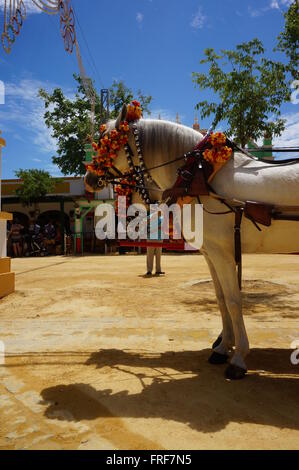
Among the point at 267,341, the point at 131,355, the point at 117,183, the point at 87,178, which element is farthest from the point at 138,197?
the point at 267,341

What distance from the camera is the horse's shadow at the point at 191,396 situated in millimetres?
2438

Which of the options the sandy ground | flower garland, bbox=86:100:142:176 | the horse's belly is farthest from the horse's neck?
the sandy ground

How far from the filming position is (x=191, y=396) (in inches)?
108

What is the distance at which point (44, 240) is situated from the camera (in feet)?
65.3

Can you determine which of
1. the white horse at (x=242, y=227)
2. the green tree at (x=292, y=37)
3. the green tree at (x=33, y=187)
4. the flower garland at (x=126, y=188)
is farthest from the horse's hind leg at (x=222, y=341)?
the green tree at (x=33, y=187)

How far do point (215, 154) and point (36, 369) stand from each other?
2608mm

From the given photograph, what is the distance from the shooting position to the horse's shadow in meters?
2.44

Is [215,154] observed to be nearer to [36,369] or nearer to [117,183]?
[117,183]

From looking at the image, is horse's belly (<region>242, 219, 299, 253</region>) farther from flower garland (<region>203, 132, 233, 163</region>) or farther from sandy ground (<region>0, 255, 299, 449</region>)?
sandy ground (<region>0, 255, 299, 449</region>)

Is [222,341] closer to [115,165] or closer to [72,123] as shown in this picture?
[115,165]

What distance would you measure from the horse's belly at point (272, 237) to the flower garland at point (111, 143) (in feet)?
4.78

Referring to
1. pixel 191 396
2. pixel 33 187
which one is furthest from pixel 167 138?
pixel 33 187

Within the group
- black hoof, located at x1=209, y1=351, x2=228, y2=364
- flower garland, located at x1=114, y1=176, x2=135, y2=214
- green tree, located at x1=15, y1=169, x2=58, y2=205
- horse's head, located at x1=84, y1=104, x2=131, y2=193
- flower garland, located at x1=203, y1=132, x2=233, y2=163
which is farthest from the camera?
green tree, located at x1=15, y1=169, x2=58, y2=205

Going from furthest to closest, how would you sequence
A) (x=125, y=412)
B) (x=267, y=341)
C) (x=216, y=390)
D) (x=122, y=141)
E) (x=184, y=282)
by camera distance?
1. (x=184, y=282)
2. (x=267, y=341)
3. (x=122, y=141)
4. (x=216, y=390)
5. (x=125, y=412)
